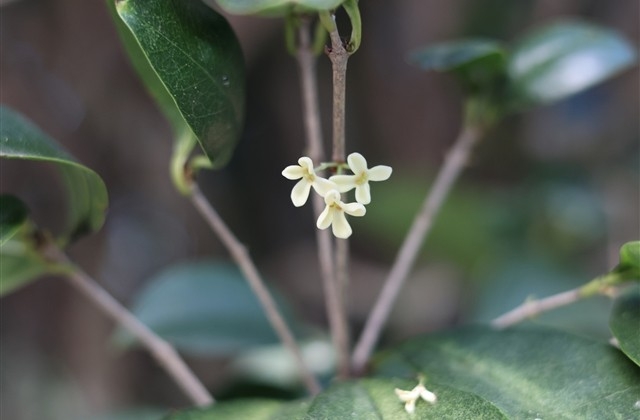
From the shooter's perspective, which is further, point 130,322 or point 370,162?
point 370,162

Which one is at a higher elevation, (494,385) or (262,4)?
(262,4)

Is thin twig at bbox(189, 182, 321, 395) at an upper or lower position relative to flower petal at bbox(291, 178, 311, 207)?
upper

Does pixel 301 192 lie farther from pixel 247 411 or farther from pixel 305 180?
pixel 247 411

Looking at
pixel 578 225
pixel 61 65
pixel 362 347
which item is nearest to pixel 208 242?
pixel 61 65

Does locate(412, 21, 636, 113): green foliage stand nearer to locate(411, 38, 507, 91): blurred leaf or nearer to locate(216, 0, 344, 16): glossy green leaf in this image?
locate(411, 38, 507, 91): blurred leaf

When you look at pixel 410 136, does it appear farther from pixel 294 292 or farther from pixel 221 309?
pixel 221 309

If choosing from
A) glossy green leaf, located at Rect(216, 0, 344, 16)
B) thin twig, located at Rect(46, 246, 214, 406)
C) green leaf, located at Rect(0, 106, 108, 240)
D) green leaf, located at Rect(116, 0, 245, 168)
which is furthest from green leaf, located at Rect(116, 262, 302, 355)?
glossy green leaf, located at Rect(216, 0, 344, 16)

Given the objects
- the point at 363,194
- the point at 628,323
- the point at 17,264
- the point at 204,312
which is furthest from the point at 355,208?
the point at 204,312
